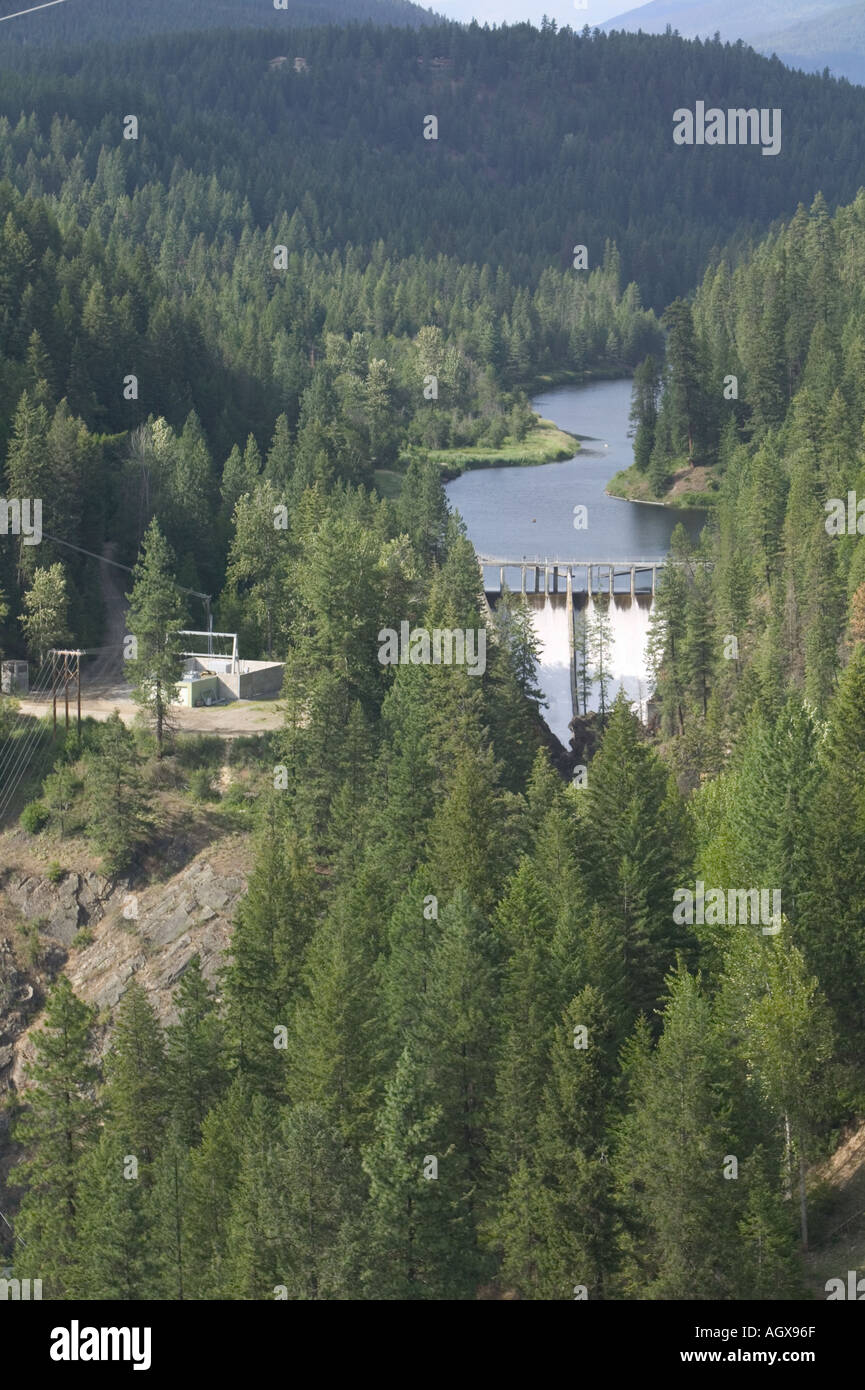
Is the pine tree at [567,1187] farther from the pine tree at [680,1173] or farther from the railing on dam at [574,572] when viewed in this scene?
the railing on dam at [574,572]

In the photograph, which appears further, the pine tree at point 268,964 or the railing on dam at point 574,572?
the railing on dam at point 574,572

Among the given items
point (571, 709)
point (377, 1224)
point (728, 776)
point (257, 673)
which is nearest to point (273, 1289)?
point (377, 1224)

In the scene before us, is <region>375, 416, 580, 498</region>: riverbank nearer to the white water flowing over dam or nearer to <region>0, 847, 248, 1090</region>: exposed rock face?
the white water flowing over dam
